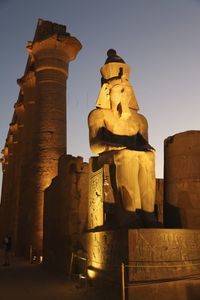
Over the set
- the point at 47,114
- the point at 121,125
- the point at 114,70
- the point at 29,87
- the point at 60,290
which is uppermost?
the point at 29,87

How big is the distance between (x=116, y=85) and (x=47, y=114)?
25.9 feet

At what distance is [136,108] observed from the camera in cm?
667

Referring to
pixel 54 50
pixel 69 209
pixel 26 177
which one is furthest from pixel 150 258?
pixel 54 50

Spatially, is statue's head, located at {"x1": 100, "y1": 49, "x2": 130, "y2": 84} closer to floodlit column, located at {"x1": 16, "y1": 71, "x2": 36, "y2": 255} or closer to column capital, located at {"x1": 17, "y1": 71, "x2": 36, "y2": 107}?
floodlit column, located at {"x1": 16, "y1": 71, "x2": 36, "y2": 255}

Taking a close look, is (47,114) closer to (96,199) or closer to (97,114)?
(97,114)

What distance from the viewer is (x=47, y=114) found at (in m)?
13.9

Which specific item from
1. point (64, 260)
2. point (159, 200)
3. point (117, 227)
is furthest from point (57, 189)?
point (117, 227)

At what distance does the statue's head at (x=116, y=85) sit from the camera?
641 cm

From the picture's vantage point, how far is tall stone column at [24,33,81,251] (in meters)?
13.3

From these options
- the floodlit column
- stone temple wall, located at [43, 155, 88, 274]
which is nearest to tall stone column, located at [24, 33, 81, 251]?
the floodlit column

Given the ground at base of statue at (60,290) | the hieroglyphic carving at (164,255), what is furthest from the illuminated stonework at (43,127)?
the hieroglyphic carving at (164,255)

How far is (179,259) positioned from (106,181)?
1663 millimetres

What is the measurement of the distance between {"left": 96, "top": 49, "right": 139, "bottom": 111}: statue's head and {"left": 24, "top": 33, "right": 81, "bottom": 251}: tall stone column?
732 cm

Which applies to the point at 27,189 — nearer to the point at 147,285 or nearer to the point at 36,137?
the point at 36,137
